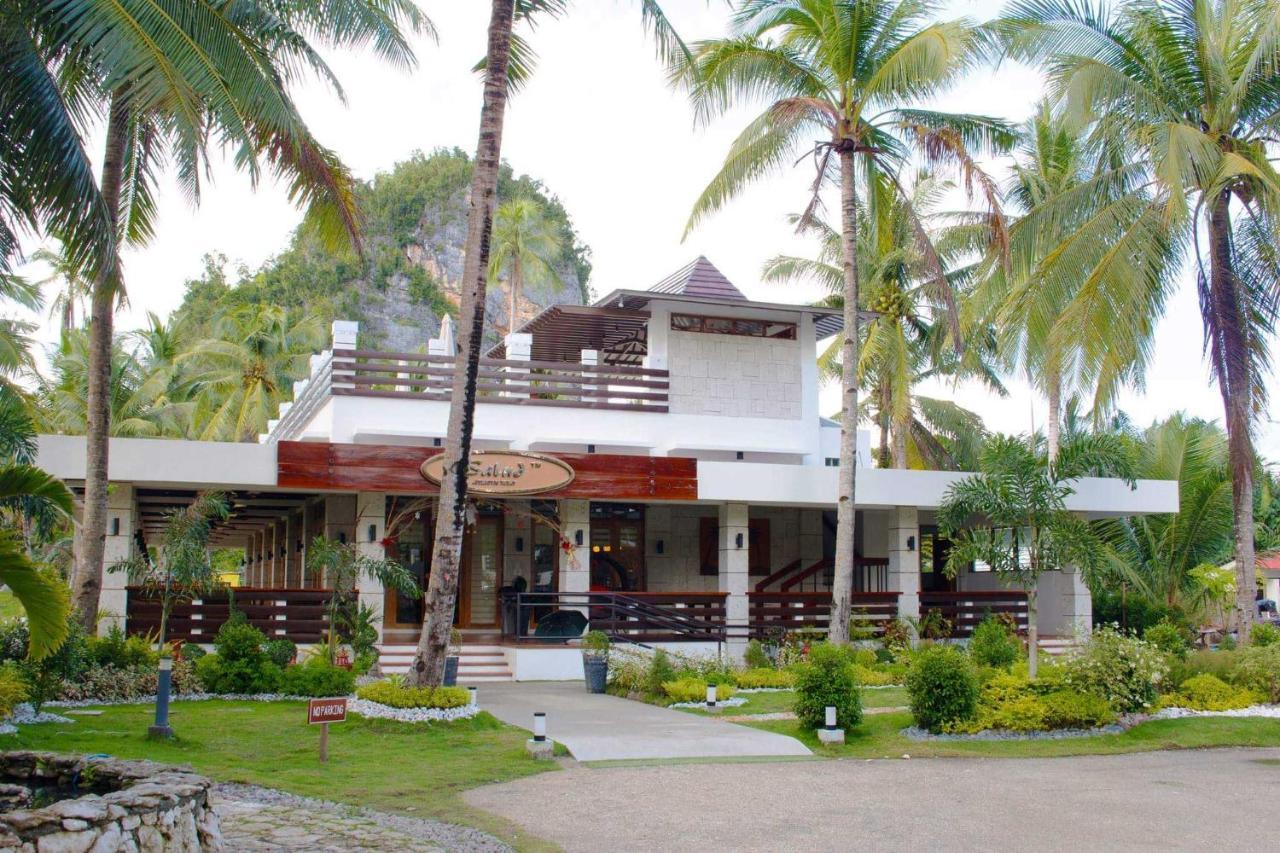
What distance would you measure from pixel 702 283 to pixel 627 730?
12.3 meters

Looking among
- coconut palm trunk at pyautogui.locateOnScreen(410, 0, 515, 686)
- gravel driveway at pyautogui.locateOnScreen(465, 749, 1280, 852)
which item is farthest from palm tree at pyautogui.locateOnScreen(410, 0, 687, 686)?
gravel driveway at pyautogui.locateOnScreen(465, 749, 1280, 852)

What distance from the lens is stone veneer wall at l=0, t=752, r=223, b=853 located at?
6.34 meters

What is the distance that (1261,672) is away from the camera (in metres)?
16.0

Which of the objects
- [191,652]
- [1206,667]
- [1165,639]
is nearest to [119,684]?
[191,652]

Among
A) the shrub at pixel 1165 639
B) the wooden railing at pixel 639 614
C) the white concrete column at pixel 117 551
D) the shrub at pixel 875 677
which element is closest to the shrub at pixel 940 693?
the shrub at pixel 875 677

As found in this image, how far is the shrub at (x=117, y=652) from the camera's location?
15536mm

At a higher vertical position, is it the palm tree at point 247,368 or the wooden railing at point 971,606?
the palm tree at point 247,368

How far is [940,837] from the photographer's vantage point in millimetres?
9078

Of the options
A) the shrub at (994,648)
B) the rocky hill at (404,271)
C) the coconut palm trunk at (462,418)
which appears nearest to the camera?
the coconut palm trunk at (462,418)

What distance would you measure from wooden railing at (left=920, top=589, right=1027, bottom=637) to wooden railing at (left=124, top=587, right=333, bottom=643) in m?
11.5

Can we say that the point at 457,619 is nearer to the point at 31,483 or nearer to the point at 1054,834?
the point at 31,483

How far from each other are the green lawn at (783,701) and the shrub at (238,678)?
546 cm

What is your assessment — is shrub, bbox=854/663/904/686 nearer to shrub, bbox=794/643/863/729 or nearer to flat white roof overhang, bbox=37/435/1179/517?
flat white roof overhang, bbox=37/435/1179/517

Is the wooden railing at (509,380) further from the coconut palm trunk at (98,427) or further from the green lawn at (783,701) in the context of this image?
the green lawn at (783,701)
